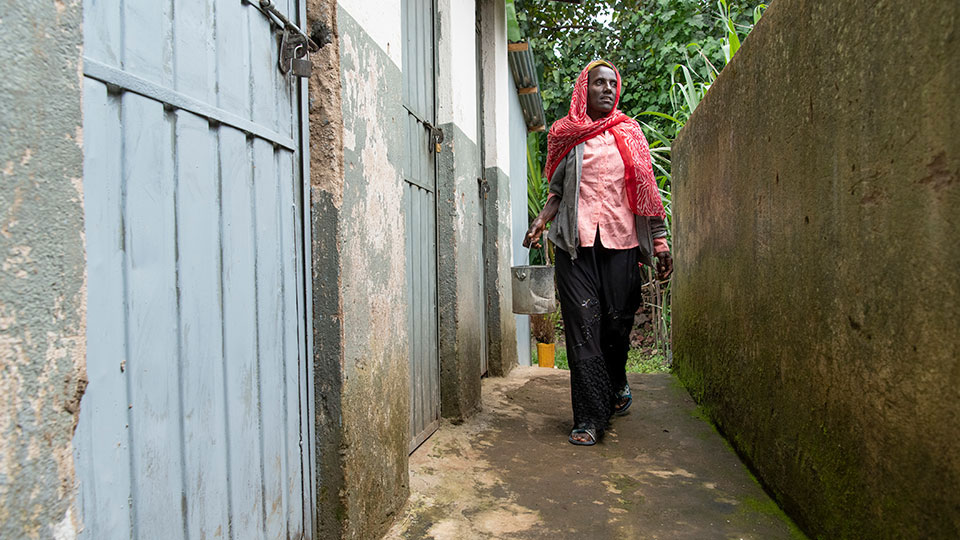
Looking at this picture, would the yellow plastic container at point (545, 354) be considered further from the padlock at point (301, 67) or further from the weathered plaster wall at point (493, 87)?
the padlock at point (301, 67)

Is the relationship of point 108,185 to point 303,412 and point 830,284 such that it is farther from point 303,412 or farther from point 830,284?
point 830,284

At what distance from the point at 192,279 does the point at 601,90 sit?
2756 millimetres

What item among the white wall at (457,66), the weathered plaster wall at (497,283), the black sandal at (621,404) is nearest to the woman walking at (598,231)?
the black sandal at (621,404)

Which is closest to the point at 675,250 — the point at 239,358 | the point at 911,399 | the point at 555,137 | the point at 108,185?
the point at 555,137

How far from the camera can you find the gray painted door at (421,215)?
3008mm

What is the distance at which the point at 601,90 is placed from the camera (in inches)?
140

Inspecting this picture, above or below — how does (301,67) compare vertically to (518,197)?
below

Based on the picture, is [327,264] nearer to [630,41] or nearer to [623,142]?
[623,142]

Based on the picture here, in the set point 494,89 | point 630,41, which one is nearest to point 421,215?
point 494,89

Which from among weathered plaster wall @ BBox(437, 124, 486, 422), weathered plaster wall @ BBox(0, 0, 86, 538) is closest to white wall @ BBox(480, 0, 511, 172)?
weathered plaster wall @ BBox(437, 124, 486, 422)

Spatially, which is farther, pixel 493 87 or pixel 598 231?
pixel 493 87

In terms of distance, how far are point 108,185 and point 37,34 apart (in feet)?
0.99

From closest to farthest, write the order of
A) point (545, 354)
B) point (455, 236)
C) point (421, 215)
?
point (421, 215)
point (455, 236)
point (545, 354)

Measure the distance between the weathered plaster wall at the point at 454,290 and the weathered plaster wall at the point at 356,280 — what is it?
1.12 meters
